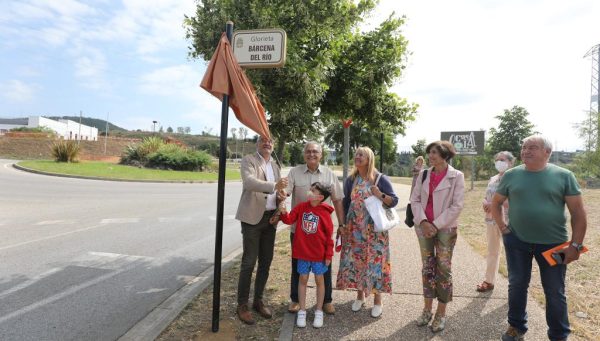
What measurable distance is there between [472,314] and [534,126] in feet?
167

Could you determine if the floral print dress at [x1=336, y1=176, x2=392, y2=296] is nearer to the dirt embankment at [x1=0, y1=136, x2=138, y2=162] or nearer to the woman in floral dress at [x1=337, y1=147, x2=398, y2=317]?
the woman in floral dress at [x1=337, y1=147, x2=398, y2=317]

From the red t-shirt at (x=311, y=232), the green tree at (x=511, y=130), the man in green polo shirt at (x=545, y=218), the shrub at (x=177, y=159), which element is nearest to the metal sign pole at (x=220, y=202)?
the red t-shirt at (x=311, y=232)

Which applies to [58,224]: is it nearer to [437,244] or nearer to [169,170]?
[437,244]

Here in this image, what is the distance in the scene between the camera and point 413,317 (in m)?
4.18

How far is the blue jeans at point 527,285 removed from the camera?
3.37 metres

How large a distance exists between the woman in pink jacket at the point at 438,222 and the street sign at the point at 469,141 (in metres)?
23.6

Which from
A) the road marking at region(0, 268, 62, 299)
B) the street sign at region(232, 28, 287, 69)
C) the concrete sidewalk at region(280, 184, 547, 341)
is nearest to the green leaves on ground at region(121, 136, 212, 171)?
the road marking at region(0, 268, 62, 299)

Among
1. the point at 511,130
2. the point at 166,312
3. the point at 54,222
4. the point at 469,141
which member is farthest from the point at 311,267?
the point at 511,130

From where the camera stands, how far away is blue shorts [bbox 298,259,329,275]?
4.05m

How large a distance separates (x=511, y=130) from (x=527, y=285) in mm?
50646

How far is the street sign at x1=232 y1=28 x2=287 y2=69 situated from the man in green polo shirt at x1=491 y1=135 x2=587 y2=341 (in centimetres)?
240

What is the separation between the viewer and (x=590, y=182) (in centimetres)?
3148

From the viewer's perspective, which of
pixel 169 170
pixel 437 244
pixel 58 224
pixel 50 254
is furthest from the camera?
pixel 169 170

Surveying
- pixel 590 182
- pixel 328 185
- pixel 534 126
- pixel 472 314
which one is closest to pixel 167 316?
pixel 328 185
